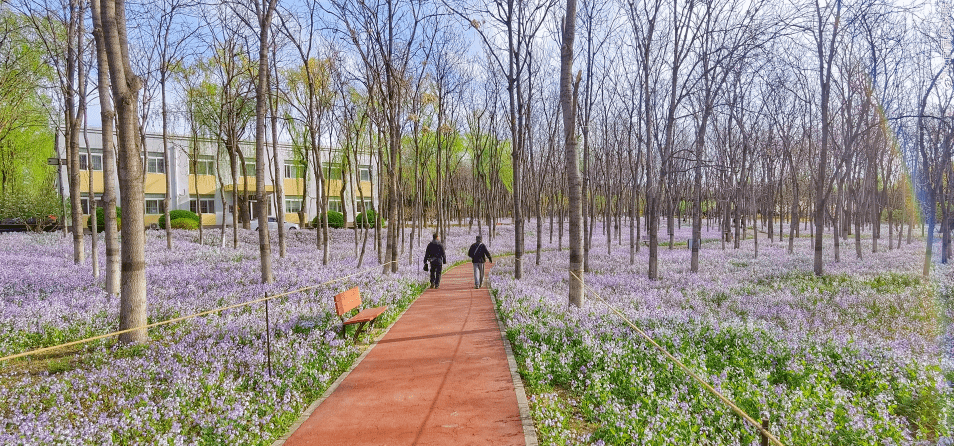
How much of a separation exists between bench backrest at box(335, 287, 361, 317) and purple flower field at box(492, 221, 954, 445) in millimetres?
3124

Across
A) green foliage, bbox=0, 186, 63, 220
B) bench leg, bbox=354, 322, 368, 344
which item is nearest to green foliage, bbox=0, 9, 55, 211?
green foliage, bbox=0, 186, 63, 220

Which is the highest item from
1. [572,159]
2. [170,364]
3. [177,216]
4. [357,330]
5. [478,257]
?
[572,159]

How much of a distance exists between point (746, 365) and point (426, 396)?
14.3 ft

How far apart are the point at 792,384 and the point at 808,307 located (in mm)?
6456

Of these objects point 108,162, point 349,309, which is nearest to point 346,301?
point 349,309

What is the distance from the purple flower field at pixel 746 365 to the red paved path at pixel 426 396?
0.47 meters

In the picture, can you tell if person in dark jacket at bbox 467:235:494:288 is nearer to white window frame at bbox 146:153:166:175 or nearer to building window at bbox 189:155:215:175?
building window at bbox 189:155:215:175

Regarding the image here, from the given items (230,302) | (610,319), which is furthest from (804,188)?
(230,302)

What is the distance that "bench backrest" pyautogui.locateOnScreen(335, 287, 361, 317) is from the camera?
840 centimetres

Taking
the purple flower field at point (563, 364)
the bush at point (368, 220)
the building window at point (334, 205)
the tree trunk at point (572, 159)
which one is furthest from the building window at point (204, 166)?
the tree trunk at point (572, 159)

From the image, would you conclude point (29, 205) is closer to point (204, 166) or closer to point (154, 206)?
point (154, 206)

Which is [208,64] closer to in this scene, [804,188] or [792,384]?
[792,384]

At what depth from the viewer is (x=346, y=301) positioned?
892cm

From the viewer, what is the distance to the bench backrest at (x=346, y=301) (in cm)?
840
